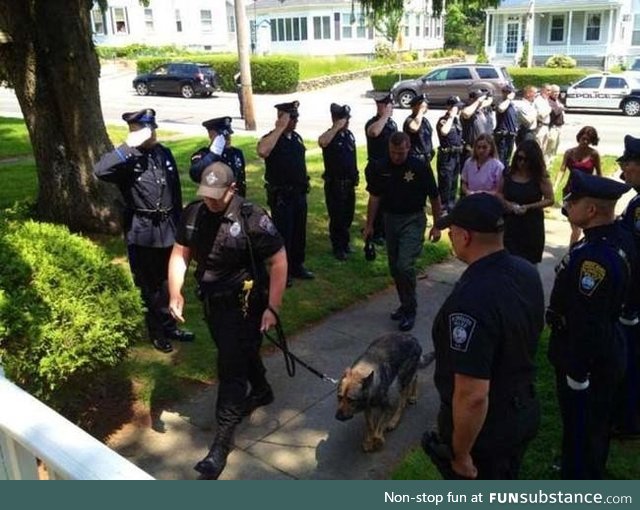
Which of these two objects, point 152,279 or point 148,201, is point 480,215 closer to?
point 148,201

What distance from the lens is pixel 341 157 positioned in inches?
307

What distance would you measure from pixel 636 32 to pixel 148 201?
4091 cm

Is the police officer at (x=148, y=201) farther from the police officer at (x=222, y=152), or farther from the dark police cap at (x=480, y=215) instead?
the dark police cap at (x=480, y=215)

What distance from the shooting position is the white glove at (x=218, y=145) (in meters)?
6.18

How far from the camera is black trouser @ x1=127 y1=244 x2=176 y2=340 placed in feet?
18.3

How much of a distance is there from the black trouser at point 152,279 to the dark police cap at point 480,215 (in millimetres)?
3353

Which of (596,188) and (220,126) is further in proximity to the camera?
(220,126)

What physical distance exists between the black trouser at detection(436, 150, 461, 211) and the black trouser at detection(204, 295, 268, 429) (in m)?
6.05

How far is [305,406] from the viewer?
479cm

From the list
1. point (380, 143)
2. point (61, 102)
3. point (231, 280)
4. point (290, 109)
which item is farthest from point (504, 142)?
point (231, 280)

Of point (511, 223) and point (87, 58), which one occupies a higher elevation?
point (87, 58)
